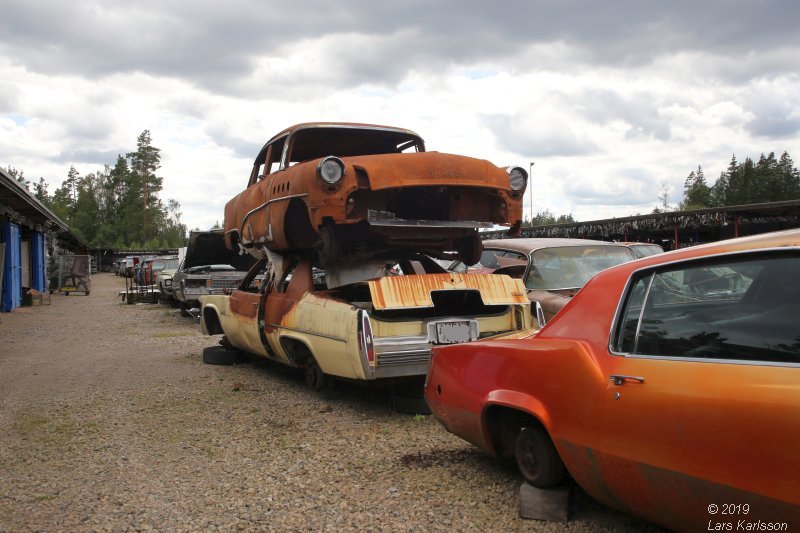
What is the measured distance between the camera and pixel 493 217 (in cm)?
679

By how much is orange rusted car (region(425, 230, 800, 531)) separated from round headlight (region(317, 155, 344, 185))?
2.71m

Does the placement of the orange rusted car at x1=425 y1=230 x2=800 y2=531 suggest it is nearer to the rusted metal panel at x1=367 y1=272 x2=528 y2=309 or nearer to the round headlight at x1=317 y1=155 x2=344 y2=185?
the rusted metal panel at x1=367 y1=272 x2=528 y2=309

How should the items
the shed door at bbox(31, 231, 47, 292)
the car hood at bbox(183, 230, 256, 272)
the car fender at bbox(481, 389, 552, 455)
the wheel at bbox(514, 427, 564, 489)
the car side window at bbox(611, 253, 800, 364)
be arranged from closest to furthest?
1. the car side window at bbox(611, 253, 800, 364)
2. the car fender at bbox(481, 389, 552, 455)
3. the wheel at bbox(514, 427, 564, 489)
4. the car hood at bbox(183, 230, 256, 272)
5. the shed door at bbox(31, 231, 47, 292)

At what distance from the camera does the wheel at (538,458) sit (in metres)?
3.40

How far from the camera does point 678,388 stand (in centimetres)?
257

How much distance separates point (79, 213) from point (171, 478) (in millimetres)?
97092

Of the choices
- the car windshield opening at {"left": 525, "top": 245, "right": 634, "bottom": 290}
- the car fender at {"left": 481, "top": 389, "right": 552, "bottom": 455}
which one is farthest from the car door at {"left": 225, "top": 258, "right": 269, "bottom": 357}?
the car fender at {"left": 481, "top": 389, "right": 552, "bottom": 455}

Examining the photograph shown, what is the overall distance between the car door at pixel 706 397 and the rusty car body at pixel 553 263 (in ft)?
14.8

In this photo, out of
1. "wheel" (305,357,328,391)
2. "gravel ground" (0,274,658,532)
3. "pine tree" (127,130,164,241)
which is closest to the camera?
"gravel ground" (0,274,658,532)

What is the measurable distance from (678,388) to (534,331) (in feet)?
5.54

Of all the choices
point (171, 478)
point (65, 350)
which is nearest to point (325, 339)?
point (171, 478)

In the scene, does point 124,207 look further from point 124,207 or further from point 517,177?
point 517,177

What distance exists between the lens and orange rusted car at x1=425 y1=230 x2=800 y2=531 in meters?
2.29

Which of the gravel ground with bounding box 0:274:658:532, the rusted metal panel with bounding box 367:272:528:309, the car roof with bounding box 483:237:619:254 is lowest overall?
the gravel ground with bounding box 0:274:658:532
